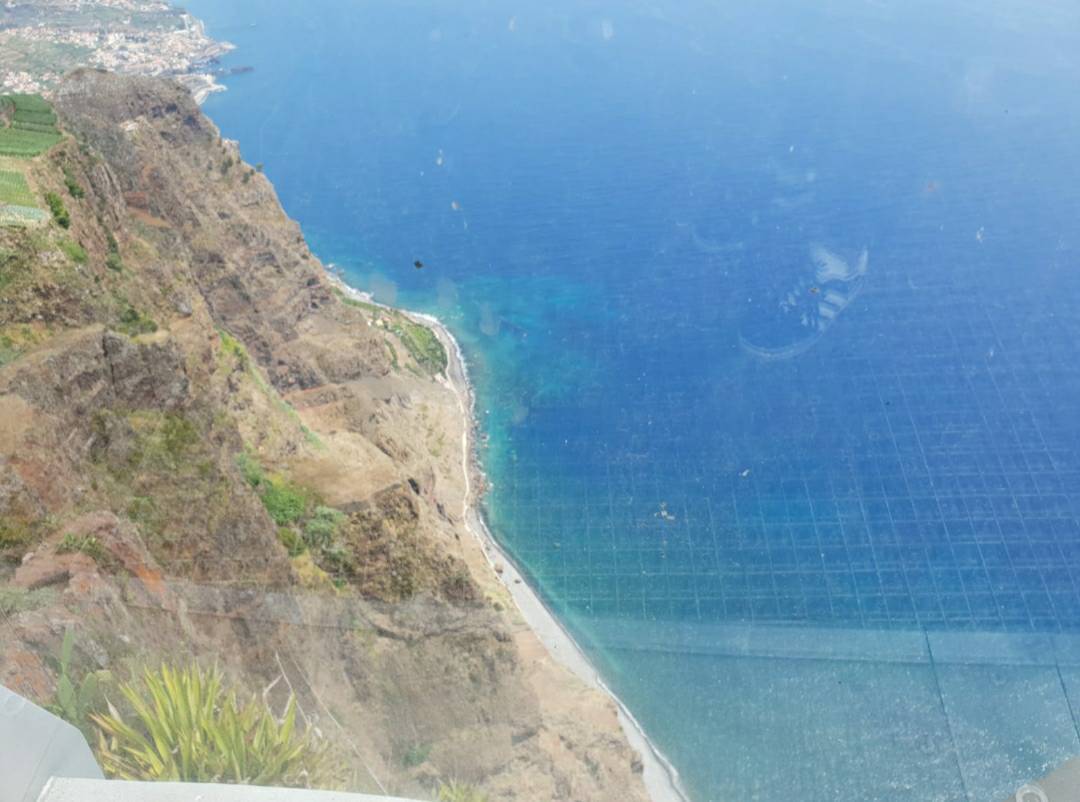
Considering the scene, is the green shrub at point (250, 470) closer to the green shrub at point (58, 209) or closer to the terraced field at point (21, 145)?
the green shrub at point (58, 209)

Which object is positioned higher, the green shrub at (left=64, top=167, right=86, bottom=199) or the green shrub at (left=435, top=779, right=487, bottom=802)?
the green shrub at (left=64, top=167, right=86, bottom=199)

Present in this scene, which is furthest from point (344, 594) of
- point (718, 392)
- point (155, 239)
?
point (718, 392)

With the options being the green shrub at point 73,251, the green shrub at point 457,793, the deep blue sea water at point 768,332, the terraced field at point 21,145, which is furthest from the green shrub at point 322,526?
the green shrub at point 457,793

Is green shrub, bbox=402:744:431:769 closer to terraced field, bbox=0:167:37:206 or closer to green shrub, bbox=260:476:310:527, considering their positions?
green shrub, bbox=260:476:310:527

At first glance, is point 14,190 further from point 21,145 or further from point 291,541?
point 291,541

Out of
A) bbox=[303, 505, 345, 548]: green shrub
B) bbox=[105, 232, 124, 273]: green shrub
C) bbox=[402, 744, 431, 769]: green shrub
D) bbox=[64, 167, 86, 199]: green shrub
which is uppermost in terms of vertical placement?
bbox=[64, 167, 86, 199]: green shrub

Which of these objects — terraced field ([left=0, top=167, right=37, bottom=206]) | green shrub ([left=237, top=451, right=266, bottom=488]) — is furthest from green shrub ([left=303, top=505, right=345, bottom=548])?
terraced field ([left=0, top=167, right=37, bottom=206])
